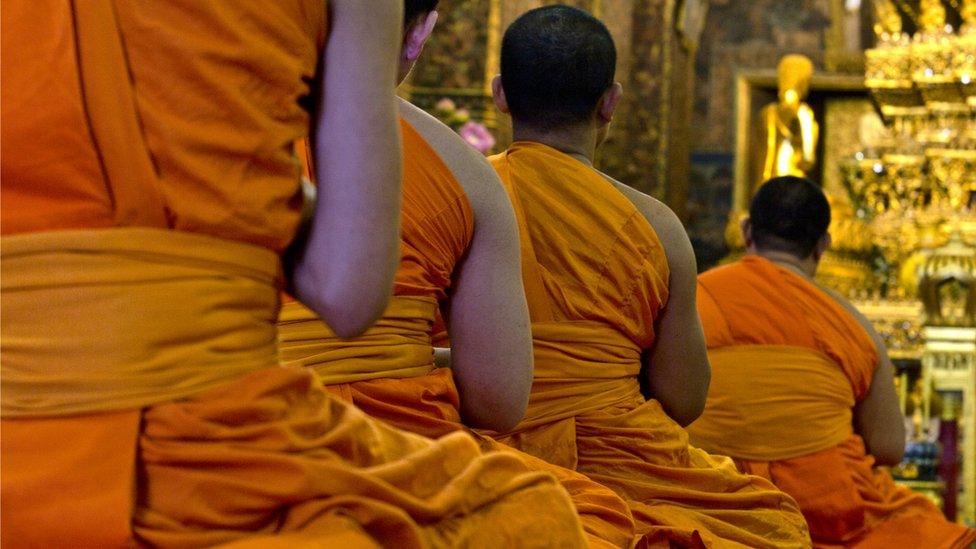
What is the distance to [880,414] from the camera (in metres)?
3.40

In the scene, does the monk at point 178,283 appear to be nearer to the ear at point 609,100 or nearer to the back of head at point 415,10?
the back of head at point 415,10

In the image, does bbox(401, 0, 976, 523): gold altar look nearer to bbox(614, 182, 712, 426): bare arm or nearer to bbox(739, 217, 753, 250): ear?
bbox(739, 217, 753, 250): ear

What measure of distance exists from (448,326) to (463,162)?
199 mm

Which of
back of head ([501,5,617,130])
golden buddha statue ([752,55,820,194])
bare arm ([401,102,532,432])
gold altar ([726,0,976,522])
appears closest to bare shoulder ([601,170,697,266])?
back of head ([501,5,617,130])

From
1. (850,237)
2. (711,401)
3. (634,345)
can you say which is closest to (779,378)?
(711,401)

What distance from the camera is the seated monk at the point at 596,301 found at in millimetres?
2275

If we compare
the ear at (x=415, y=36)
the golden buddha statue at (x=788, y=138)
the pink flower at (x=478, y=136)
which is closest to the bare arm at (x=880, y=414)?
the ear at (x=415, y=36)

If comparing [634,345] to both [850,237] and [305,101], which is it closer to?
[305,101]

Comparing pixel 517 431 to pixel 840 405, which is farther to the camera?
pixel 840 405

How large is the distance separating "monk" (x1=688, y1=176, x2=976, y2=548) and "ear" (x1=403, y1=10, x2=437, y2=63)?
5.27 ft

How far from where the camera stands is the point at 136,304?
1.15m

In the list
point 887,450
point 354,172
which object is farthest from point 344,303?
point 887,450

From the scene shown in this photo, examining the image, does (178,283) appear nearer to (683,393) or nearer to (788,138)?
(683,393)

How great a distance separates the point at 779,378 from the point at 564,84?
3.57 ft
